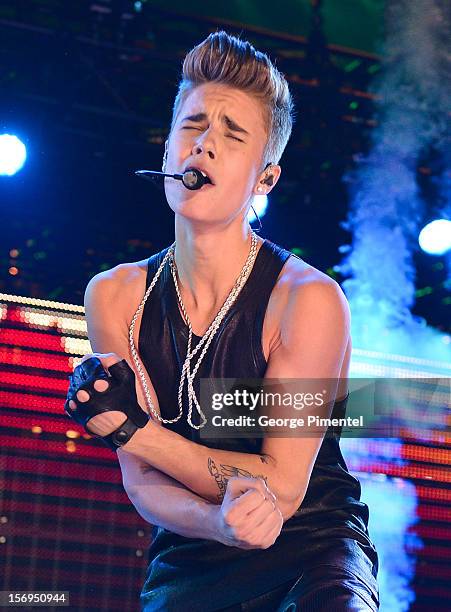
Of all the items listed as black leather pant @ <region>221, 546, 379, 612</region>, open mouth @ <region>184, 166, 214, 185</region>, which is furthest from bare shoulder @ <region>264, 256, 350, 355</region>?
black leather pant @ <region>221, 546, 379, 612</region>

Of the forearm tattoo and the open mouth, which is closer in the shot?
the forearm tattoo

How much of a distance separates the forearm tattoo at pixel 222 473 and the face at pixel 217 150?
71cm

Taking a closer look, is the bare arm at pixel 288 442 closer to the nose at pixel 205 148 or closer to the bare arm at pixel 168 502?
the bare arm at pixel 168 502

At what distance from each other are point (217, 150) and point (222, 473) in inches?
36.3

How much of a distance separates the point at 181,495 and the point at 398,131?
3.97m

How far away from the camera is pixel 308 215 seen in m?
5.85

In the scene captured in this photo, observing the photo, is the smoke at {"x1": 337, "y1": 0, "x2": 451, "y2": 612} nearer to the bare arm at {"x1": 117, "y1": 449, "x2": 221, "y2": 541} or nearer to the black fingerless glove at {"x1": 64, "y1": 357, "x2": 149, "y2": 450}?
the bare arm at {"x1": 117, "y1": 449, "x2": 221, "y2": 541}

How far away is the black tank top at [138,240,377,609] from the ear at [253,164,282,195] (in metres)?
0.17

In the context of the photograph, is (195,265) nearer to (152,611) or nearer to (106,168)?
(152,611)

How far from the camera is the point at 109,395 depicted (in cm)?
213

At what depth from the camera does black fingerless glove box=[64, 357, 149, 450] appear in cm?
213

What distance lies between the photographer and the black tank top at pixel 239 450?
94.5 inches

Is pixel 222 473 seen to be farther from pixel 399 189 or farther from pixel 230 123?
pixel 399 189

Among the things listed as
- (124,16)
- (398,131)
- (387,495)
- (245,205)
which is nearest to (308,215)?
(398,131)
